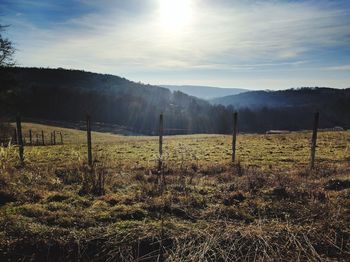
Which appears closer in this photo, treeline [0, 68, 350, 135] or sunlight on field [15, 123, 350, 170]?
sunlight on field [15, 123, 350, 170]

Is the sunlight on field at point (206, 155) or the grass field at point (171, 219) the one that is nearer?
the grass field at point (171, 219)

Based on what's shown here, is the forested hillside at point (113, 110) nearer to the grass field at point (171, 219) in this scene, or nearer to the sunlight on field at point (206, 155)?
the sunlight on field at point (206, 155)

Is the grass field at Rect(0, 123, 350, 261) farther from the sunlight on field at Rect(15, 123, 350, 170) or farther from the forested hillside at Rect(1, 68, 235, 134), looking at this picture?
the forested hillside at Rect(1, 68, 235, 134)

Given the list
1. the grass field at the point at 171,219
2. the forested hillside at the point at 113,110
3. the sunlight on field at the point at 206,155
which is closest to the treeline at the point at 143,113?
the forested hillside at the point at 113,110

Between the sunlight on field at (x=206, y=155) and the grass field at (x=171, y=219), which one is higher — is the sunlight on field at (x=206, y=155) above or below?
below

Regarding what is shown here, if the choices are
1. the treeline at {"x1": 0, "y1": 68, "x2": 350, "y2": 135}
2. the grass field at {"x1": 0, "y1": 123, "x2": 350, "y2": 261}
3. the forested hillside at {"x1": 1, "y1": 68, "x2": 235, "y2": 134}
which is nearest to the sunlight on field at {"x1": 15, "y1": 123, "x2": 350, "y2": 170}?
the grass field at {"x1": 0, "y1": 123, "x2": 350, "y2": 261}

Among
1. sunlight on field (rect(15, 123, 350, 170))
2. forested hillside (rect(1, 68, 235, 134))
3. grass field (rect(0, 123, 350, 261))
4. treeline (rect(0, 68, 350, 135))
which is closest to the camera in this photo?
grass field (rect(0, 123, 350, 261))

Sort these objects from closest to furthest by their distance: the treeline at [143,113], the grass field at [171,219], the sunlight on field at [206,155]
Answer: the grass field at [171,219] → the sunlight on field at [206,155] → the treeline at [143,113]

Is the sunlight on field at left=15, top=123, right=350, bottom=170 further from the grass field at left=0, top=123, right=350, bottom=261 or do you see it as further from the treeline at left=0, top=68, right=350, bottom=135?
the treeline at left=0, top=68, right=350, bottom=135

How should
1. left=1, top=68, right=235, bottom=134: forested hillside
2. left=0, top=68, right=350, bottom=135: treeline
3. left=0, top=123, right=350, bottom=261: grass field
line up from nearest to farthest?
left=0, top=123, right=350, bottom=261: grass field → left=1, top=68, right=235, bottom=134: forested hillside → left=0, top=68, right=350, bottom=135: treeline

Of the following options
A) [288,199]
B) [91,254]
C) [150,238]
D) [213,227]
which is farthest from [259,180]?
[91,254]

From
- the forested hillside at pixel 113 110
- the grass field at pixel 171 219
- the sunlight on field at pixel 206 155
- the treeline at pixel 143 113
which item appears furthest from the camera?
the treeline at pixel 143 113

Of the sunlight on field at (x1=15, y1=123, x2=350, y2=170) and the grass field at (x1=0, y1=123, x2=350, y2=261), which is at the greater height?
the grass field at (x1=0, y1=123, x2=350, y2=261)

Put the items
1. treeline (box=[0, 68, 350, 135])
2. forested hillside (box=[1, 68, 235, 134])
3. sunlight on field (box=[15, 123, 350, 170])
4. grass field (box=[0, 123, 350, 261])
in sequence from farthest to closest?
treeline (box=[0, 68, 350, 135])
forested hillside (box=[1, 68, 235, 134])
sunlight on field (box=[15, 123, 350, 170])
grass field (box=[0, 123, 350, 261])
